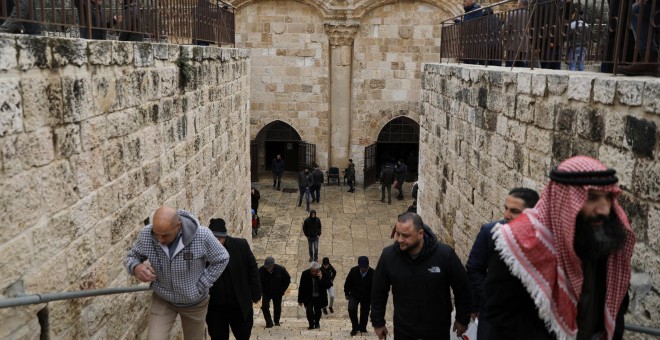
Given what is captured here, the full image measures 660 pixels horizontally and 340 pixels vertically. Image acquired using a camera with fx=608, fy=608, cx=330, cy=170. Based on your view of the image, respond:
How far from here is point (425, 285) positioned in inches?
154

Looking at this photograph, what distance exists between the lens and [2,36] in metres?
3.06

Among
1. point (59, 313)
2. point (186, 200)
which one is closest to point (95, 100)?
point (59, 313)

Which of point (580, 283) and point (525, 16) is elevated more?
point (525, 16)

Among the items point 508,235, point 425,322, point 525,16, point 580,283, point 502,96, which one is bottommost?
point 425,322

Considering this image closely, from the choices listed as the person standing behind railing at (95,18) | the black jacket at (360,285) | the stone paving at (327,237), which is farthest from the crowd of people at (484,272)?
the stone paving at (327,237)

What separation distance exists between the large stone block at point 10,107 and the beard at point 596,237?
2.79m

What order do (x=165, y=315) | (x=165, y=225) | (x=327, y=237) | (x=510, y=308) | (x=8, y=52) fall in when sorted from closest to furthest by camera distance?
(x=510, y=308) → (x=8, y=52) → (x=165, y=225) → (x=165, y=315) → (x=327, y=237)

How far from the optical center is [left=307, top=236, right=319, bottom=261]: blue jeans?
12172 millimetres

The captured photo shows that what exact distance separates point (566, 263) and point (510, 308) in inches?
12.4

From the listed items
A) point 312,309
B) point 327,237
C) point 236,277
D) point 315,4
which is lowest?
point 327,237

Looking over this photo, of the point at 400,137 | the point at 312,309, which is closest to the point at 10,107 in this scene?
the point at 312,309

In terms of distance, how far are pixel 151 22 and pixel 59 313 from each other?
127 inches

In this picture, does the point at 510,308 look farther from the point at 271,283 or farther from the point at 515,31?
the point at 271,283

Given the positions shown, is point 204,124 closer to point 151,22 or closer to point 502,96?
point 151,22
